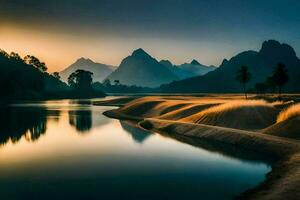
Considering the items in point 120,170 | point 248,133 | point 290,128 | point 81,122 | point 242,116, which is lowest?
point 81,122

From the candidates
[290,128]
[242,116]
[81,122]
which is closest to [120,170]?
[290,128]

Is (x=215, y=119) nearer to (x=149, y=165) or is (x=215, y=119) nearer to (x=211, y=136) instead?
(x=211, y=136)

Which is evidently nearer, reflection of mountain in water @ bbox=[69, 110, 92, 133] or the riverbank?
the riverbank

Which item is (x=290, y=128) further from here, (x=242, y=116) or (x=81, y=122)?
(x=81, y=122)

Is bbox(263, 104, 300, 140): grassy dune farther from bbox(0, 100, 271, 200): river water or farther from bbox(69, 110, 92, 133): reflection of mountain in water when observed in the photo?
bbox(69, 110, 92, 133): reflection of mountain in water

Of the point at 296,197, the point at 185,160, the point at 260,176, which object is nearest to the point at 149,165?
the point at 185,160

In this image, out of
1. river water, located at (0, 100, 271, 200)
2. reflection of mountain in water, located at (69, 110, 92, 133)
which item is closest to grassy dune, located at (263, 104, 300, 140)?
river water, located at (0, 100, 271, 200)

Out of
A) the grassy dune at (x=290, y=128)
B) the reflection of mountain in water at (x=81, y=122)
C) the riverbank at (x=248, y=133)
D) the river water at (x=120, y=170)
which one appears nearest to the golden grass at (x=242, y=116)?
the riverbank at (x=248, y=133)

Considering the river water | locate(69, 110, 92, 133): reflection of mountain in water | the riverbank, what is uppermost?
the riverbank

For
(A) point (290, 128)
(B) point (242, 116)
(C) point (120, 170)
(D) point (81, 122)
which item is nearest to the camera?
(C) point (120, 170)

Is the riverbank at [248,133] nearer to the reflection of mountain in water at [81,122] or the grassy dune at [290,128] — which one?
the grassy dune at [290,128]

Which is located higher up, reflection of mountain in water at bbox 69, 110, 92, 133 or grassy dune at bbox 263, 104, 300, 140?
grassy dune at bbox 263, 104, 300, 140

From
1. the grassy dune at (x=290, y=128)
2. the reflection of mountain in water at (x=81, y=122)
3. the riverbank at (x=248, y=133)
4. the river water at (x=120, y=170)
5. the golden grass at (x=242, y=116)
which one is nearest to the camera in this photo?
the riverbank at (x=248, y=133)

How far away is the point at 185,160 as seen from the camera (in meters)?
42.6
